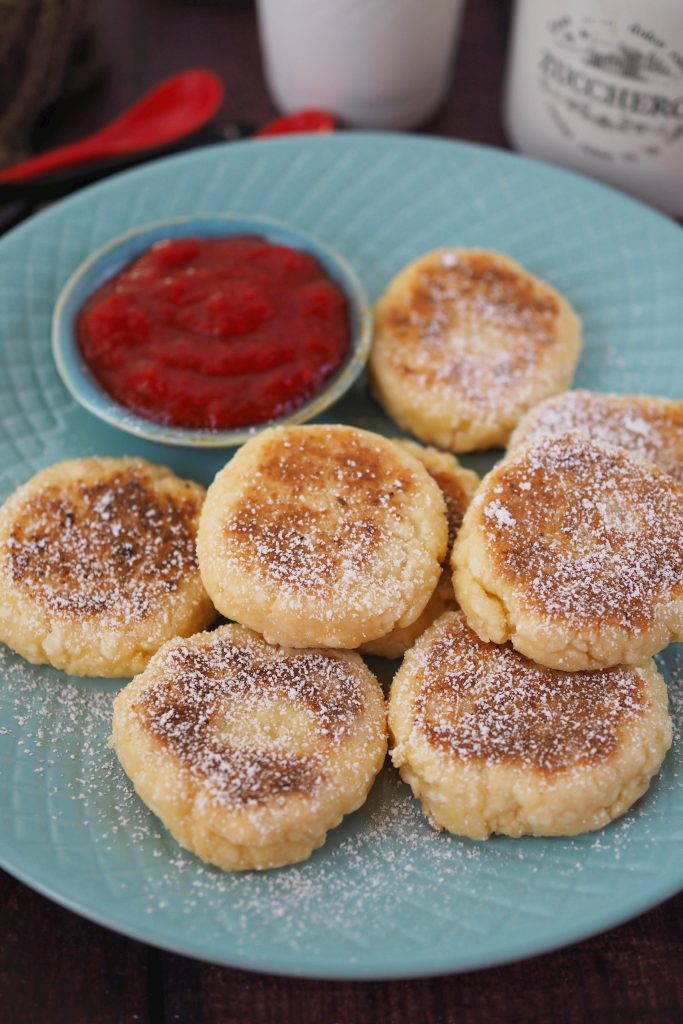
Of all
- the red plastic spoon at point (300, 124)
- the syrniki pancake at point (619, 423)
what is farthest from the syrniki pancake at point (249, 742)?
the red plastic spoon at point (300, 124)

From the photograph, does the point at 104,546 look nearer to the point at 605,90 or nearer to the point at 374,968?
the point at 374,968

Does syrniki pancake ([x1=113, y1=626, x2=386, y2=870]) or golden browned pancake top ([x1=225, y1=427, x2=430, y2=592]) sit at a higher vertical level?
golden browned pancake top ([x1=225, y1=427, x2=430, y2=592])

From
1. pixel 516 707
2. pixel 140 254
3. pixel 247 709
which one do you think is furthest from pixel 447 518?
pixel 140 254

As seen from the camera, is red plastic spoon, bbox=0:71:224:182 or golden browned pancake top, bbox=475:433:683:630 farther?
red plastic spoon, bbox=0:71:224:182

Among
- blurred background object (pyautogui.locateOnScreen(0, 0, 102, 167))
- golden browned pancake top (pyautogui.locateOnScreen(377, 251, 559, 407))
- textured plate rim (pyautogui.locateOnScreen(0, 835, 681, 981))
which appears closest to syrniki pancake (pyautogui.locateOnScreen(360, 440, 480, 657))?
golden browned pancake top (pyautogui.locateOnScreen(377, 251, 559, 407))

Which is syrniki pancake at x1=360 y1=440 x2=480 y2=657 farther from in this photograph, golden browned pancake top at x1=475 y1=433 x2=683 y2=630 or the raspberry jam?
the raspberry jam

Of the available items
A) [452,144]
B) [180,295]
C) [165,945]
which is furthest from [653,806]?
[452,144]

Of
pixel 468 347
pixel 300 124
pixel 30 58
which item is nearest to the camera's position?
pixel 468 347
